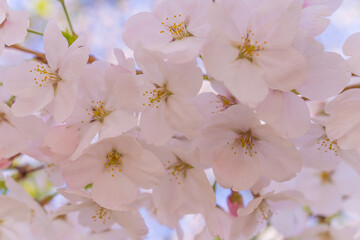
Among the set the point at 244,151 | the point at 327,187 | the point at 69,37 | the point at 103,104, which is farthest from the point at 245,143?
the point at 327,187

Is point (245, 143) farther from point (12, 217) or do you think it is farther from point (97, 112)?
point (12, 217)

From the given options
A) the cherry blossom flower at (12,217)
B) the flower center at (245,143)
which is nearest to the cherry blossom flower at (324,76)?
the flower center at (245,143)

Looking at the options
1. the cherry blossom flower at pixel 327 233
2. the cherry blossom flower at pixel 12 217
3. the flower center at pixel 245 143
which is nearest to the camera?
the flower center at pixel 245 143

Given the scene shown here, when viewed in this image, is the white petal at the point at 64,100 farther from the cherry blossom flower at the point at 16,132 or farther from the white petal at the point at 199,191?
the white petal at the point at 199,191

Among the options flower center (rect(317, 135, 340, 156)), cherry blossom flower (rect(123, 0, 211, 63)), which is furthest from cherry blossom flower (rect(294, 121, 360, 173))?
cherry blossom flower (rect(123, 0, 211, 63))

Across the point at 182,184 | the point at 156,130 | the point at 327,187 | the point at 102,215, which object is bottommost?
the point at 327,187

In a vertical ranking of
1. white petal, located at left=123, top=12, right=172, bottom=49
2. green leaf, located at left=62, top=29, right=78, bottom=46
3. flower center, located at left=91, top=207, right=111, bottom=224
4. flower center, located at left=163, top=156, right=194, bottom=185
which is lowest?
flower center, located at left=91, top=207, right=111, bottom=224

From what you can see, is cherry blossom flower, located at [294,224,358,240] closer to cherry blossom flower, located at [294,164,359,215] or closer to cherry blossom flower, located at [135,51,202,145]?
cherry blossom flower, located at [294,164,359,215]
